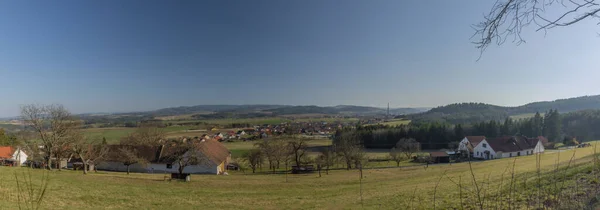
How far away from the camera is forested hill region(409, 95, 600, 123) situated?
110m

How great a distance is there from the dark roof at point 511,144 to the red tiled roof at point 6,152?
85.7 metres

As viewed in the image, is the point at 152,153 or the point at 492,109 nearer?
the point at 152,153

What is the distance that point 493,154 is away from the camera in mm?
56125

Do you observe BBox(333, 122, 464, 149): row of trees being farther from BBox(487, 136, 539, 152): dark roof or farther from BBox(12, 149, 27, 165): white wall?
BBox(12, 149, 27, 165): white wall

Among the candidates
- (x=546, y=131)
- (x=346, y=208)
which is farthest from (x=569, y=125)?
(x=346, y=208)

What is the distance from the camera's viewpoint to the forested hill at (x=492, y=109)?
110 m

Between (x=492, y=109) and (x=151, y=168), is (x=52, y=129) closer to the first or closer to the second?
(x=151, y=168)

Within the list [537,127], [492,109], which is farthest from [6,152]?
[492,109]

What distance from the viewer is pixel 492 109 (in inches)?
5369

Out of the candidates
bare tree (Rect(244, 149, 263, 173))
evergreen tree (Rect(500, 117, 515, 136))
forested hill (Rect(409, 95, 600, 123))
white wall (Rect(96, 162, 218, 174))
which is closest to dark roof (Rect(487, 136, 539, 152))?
evergreen tree (Rect(500, 117, 515, 136))

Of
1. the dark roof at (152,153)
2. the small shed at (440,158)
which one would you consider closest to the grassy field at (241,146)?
the dark roof at (152,153)

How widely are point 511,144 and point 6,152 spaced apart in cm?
9128

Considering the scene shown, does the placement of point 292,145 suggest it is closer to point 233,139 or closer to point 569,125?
point 233,139

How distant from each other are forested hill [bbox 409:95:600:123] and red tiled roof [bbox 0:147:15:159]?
116m
